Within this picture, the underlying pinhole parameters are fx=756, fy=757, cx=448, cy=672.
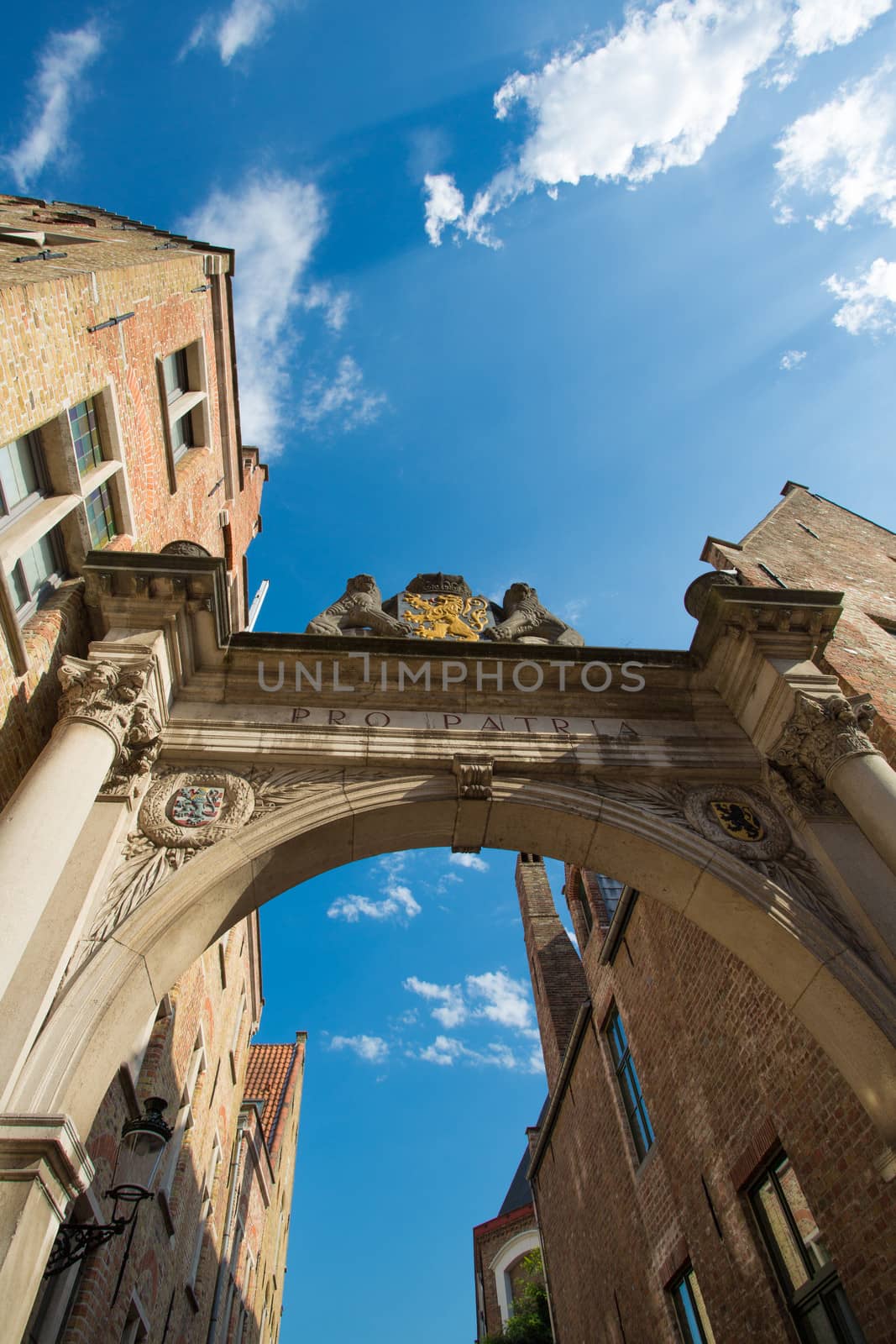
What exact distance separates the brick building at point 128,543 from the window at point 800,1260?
650 cm

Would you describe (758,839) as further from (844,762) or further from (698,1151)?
Result: (698,1151)

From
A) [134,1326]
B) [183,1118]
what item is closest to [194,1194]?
[183,1118]

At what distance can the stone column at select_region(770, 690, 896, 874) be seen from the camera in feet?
18.6

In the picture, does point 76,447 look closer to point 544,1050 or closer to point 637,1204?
point 637,1204

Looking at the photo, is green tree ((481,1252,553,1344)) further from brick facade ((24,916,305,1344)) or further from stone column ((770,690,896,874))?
stone column ((770,690,896,874))

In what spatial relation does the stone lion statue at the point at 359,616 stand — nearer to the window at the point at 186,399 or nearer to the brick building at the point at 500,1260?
the window at the point at 186,399

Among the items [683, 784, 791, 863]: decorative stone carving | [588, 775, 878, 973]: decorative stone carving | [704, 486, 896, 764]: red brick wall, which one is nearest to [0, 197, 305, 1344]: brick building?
[588, 775, 878, 973]: decorative stone carving

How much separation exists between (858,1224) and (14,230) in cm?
1250

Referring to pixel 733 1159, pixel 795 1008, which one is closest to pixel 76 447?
pixel 795 1008

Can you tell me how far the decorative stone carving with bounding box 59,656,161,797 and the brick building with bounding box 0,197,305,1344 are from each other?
15 centimetres

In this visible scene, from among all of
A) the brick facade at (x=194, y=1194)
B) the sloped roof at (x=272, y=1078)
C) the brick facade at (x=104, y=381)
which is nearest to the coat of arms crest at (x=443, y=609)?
the brick facade at (x=104, y=381)

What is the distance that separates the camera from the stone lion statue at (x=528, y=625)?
28.0 ft

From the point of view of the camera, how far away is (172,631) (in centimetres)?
659

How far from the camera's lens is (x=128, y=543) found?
890 cm
